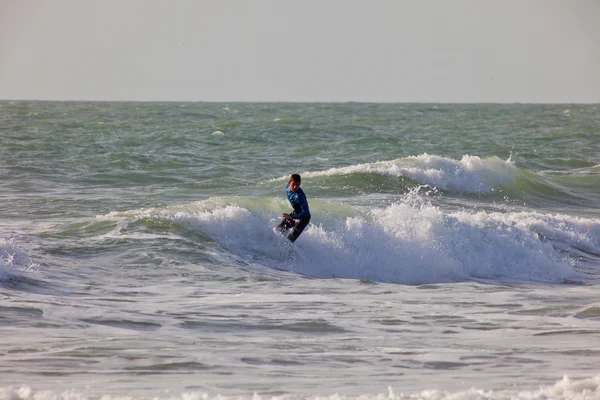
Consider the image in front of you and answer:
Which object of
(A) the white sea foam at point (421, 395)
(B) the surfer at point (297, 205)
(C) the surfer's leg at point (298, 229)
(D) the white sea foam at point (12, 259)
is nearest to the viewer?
(A) the white sea foam at point (421, 395)

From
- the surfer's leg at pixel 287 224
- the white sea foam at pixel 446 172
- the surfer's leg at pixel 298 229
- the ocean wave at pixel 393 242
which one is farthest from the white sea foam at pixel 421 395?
the white sea foam at pixel 446 172

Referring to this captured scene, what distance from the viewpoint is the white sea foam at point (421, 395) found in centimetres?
734

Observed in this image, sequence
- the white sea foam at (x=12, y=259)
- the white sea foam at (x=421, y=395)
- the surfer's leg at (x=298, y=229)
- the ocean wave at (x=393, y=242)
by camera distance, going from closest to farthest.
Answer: the white sea foam at (x=421, y=395), the white sea foam at (x=12, y=259), the surfer's leg at (x=298, y=229), the ocean wave at (x=393, y=242)

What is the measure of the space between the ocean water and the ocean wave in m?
0.05

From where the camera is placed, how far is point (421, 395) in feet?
25.0

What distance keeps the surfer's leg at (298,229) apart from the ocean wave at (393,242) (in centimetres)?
18

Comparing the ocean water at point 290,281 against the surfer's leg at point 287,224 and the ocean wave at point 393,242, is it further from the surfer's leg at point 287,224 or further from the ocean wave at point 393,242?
the surfer's leg at point 287,224

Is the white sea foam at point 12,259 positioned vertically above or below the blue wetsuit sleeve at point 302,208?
below

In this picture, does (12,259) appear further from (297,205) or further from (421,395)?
(421,395)

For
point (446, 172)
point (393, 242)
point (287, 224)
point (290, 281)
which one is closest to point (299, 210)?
point (287, 224)

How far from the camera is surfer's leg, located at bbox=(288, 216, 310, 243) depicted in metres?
15.7

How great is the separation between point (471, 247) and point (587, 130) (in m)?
38.8

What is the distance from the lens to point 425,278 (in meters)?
15.5

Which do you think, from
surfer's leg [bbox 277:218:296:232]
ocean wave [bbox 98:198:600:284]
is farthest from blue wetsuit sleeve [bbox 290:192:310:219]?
ocean wave [bbox 98:198:600:284]
